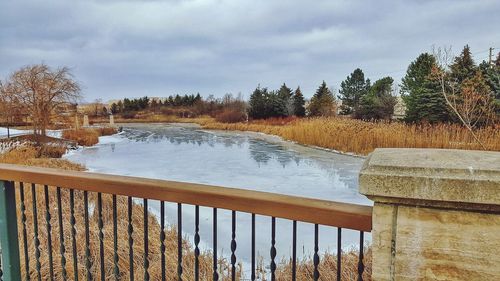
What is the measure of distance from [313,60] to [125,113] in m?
26.4

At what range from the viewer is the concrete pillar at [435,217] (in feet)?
2.98

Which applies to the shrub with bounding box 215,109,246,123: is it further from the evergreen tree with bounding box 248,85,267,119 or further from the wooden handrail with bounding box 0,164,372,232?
the wooden handrail with bounding box 0,164,372,232

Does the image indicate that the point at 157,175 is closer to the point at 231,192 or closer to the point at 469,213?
the point at 231,192

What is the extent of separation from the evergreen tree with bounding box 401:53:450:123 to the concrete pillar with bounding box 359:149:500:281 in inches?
536

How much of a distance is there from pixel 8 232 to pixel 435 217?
203 centimetres

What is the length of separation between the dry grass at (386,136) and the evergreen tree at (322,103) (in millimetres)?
8964

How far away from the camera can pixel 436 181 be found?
92 cm

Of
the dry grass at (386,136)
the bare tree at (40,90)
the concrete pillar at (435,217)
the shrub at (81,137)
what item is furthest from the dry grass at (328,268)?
the shrub at (81,137)

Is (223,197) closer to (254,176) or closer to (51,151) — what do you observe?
(254,176)

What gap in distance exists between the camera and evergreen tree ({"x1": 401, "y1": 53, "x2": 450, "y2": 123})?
47.6 ft

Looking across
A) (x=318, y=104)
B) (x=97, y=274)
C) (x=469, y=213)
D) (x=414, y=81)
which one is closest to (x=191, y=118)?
(x=318, y=104)

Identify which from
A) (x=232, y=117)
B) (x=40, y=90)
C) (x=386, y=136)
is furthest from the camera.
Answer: (x=232, y=117)

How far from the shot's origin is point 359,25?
12.9 meters

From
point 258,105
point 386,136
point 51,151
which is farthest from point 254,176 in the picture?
point 258,105
